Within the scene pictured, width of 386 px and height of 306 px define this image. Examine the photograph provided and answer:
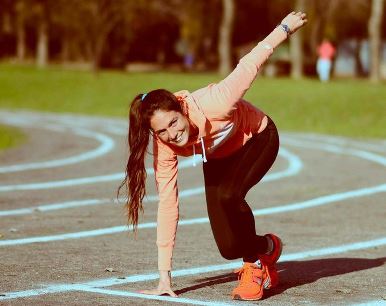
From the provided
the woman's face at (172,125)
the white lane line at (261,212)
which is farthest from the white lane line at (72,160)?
the woman's face at (172,125)

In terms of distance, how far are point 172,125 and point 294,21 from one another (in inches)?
42.2

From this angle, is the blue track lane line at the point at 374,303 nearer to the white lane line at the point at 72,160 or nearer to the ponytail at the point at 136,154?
the ponytail at the point at 136,154

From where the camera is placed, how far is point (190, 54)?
76938 millimetres

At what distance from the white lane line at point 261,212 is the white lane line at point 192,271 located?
179 centimetres

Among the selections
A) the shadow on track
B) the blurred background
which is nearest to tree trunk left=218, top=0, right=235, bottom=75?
the blurred background

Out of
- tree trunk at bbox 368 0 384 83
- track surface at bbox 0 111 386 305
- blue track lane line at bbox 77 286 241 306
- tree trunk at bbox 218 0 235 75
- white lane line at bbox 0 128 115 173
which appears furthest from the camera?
tree trunk at bbox 218 0 235 75

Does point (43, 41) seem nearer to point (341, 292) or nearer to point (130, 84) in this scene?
point (130, 84)

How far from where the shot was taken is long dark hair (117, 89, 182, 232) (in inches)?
284

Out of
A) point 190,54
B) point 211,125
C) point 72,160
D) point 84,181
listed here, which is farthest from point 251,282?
point 190,54

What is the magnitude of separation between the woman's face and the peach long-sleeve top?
0.14m

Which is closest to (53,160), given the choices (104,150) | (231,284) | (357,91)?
(104,150)

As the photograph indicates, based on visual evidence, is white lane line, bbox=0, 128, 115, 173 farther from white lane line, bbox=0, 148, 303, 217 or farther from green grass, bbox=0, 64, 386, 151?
green grass, bbox=0, 64, 386, 151

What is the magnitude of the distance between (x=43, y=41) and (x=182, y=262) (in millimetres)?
56950

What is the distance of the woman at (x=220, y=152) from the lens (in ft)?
23.9
